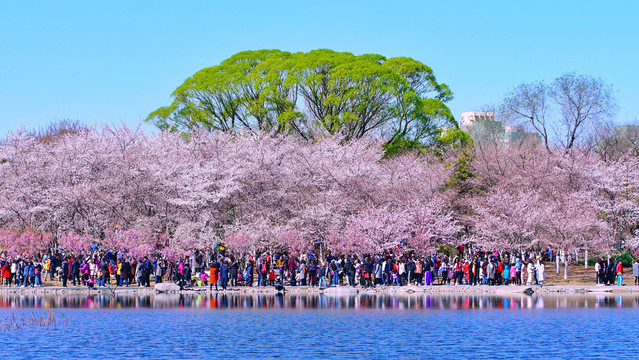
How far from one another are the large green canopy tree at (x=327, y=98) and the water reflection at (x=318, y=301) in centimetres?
2422

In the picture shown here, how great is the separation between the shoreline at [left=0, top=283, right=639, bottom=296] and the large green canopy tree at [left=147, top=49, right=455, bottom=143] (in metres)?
21.1

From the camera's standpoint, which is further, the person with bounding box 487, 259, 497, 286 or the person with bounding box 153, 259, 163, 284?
the person with bounding box 153, 259, 163, 284

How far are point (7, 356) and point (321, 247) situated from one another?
29.8 metres

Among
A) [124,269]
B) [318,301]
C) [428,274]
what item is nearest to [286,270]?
[428,274]

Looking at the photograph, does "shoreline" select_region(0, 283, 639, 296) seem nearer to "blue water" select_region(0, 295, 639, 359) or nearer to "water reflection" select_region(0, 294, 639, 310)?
"water reflection" select_region(0, 294, 639, 310)

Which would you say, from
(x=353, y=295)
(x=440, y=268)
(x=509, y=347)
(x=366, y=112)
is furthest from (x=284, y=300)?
(x=366, y=112)

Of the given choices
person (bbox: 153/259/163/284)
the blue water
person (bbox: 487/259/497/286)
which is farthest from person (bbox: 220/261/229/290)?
person (bbox: 487/259/497/286)

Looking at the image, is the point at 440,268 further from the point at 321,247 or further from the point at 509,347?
the point at 509,347

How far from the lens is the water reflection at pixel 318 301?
28.7 metres

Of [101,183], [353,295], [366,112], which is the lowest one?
[353,295]

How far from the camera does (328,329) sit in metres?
22.0

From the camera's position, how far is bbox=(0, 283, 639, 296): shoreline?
35.7 meters

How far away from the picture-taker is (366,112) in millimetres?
57750

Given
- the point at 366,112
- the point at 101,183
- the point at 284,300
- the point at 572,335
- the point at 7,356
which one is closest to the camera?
the point at 7,356
